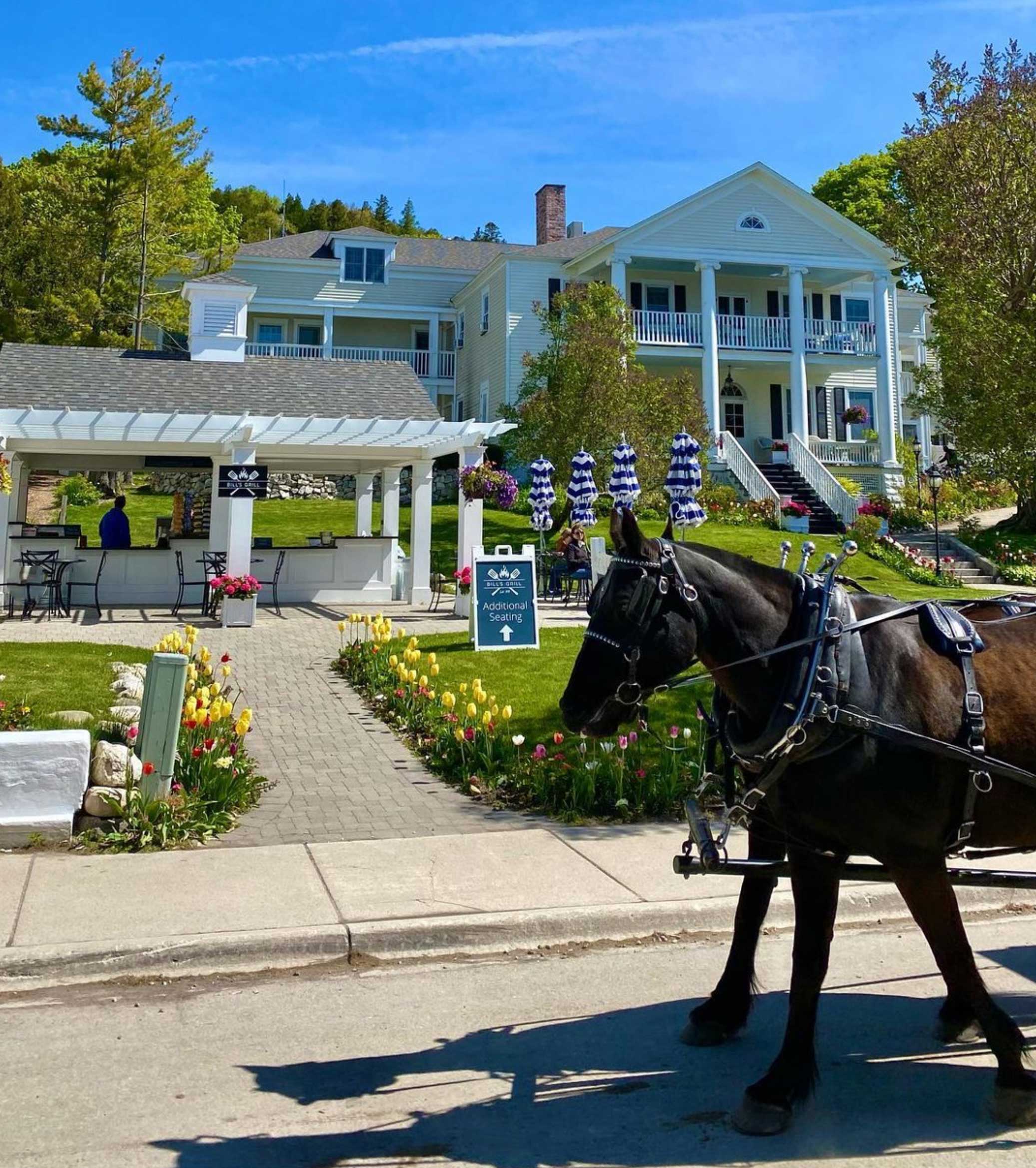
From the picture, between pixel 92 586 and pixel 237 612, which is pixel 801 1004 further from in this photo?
pixel 92 586

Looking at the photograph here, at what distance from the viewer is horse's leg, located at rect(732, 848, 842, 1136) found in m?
3.41

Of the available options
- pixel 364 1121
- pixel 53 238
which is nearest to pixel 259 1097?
pixel 364 1121

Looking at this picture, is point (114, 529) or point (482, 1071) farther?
point (114, 529)

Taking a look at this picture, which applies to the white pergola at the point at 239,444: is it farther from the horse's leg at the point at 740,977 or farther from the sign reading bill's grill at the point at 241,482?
the horse's leg at the point at 740,977

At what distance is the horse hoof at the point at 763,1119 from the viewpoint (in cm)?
338

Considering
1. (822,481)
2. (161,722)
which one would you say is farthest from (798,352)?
(161,722)

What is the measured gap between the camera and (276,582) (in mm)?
19391

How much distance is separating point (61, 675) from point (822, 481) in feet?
79.3

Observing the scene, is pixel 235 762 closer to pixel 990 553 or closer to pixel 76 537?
pixel 76 537

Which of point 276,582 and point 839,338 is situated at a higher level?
point 839,338

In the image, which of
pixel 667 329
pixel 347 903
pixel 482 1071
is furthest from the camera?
pixel 667 329

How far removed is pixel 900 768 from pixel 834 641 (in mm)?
474

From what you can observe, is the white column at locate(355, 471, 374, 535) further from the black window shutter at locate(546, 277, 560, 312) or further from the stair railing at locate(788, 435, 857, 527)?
the stair railing at locate(788, 435, 857, 527)

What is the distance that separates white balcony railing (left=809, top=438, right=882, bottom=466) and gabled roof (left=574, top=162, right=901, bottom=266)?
5967 mm
